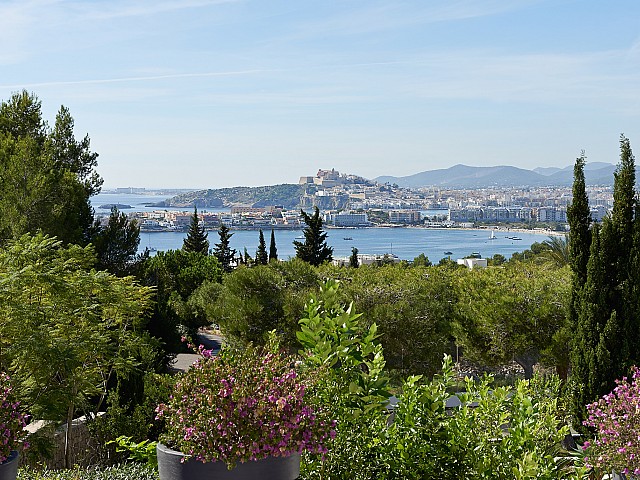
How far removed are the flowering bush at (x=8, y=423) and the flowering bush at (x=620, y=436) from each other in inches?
113

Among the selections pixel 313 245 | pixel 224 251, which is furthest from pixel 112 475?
pixel 224 251

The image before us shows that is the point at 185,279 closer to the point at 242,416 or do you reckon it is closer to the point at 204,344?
the point at 204,344

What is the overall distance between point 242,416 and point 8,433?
1213 millimetres

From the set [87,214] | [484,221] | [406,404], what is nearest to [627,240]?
[406,404]

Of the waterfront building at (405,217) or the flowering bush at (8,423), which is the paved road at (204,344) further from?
the waterfront building at (405,217)

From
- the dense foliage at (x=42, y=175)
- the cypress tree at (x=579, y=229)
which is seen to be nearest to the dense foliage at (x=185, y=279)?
the dense foliage at (x=42, y=175)

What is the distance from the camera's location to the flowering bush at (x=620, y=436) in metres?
3.77

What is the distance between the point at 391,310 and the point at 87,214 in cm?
912

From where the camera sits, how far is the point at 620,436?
12.6 ft

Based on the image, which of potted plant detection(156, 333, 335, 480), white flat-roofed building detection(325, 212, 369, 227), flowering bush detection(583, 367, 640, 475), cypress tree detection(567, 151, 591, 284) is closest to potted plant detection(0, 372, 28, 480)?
potted plant detection(156, 333, 335, 480)

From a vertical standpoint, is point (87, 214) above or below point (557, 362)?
above

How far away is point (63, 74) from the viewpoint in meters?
20.5

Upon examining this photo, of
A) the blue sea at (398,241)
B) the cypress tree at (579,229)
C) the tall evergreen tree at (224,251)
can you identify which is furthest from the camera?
the blue sea at (398,241)

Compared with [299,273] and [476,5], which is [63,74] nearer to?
[299,273]
